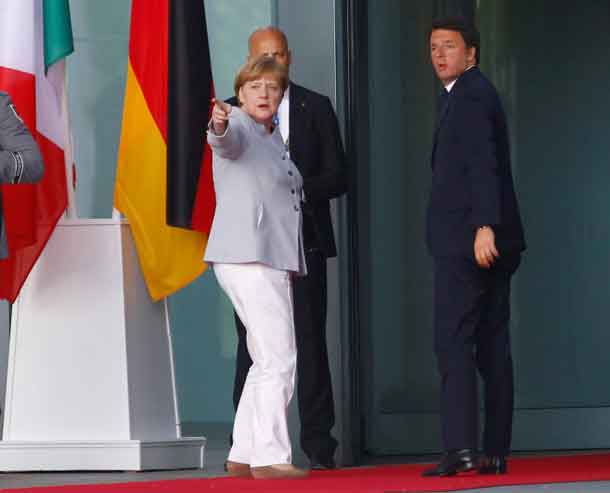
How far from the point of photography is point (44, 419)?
6.89 metres

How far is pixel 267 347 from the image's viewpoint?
611cm

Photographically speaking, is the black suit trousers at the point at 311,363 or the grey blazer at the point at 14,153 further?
the black suit trousers at the point at 311,363

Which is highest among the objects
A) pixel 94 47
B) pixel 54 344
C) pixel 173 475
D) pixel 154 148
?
pixel 94 47

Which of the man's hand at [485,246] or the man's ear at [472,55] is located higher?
the man's ear at [472,55]

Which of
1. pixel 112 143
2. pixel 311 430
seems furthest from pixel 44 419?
pixel 112 143

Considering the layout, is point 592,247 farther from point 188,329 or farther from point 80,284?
point 80,284

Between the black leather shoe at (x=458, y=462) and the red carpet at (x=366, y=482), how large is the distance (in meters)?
0.05

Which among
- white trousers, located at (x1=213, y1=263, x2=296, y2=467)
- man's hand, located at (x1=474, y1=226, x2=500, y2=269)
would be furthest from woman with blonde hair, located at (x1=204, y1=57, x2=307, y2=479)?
man's hand, located at (x1=474, y1=226, x2=500, y2=269)

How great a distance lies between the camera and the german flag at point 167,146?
22.9 feet

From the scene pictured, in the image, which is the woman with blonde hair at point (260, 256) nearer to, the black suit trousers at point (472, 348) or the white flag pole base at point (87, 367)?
the black suit trousers at point (472, 348)

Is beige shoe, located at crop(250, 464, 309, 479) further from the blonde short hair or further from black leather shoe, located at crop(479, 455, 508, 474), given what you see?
the blonde short hair

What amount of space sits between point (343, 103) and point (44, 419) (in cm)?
185

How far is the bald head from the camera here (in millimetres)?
6738

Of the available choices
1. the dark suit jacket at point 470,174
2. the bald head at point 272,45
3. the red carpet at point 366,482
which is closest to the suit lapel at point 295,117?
the bald head at point 272,45
